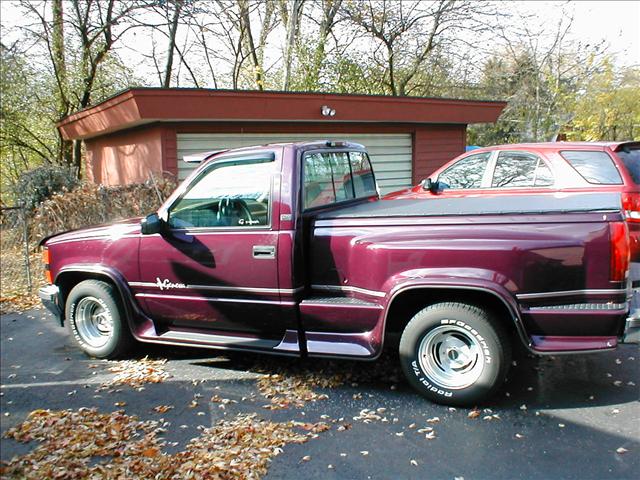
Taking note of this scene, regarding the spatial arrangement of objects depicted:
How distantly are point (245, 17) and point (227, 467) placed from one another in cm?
2062

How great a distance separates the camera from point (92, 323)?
17.0 ft

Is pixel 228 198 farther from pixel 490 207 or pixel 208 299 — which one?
pixel 490 207

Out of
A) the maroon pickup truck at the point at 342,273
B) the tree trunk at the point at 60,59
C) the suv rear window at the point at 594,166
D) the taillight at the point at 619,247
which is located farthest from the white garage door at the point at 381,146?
the taillight at the point at 619,247

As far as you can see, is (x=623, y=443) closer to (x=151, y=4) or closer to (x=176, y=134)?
(x=176, y=134)

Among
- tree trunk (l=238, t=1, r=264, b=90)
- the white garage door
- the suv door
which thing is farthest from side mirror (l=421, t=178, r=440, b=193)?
tree trunk (l=238, t=1, r=264, b=90)

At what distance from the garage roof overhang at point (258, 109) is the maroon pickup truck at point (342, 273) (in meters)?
4.51

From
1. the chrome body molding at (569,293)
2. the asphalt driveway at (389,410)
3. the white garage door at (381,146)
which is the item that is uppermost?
the white garage door at (381,146)

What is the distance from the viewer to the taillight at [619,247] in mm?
3338

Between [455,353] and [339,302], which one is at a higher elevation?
[339,302]

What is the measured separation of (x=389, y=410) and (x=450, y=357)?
0.58 m

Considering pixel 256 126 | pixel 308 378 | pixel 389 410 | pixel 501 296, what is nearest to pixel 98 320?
pixel 308 378

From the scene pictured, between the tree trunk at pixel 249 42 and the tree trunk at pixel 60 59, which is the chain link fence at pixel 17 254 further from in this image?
the tree trunk at pixel 249 42

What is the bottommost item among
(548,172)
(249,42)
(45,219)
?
(45,219)

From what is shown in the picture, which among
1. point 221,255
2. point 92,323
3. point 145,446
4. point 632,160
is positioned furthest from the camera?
point 632,160
